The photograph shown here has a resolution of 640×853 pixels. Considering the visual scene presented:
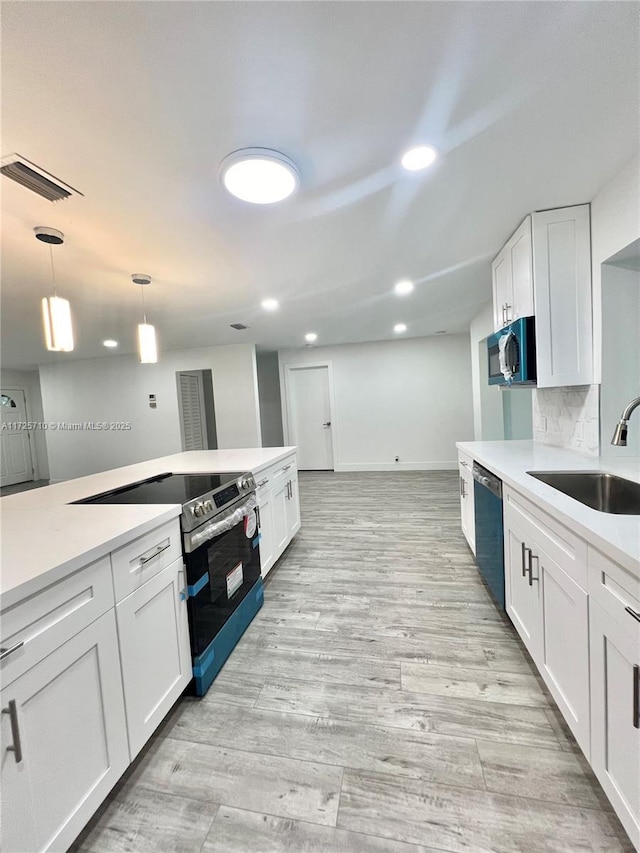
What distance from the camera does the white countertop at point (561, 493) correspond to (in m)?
0.94

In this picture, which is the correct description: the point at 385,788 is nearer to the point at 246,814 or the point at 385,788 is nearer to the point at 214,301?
the point at 246,814

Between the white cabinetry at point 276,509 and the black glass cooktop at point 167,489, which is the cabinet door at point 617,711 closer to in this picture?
the black glass cooktop at point 167,489

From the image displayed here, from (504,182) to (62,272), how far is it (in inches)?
119

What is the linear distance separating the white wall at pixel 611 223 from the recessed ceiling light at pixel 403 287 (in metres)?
1.46

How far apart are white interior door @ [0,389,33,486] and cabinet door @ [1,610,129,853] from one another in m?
7.96

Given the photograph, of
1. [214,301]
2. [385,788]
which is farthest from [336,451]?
[385,788]

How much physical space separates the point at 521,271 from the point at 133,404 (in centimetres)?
647

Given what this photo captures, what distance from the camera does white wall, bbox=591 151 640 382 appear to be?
1.62m

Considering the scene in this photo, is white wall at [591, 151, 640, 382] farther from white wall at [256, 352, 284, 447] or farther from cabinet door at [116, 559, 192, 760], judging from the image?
white wall at [256, 352, 284, 447]

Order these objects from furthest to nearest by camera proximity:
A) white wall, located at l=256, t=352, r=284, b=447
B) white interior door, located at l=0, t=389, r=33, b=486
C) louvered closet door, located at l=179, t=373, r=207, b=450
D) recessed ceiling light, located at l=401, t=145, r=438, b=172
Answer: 1. white wall, located at l=256, t=352, r=284, b=447
2. white interior door, located at l=0, t=389, r=33, b=486
3. louvered closet door, located at l=179, t=373, r=207, b=450
4. recessed ceiling light, located at l=401, t=145, r=438, b=172

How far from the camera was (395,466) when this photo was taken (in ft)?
21.2

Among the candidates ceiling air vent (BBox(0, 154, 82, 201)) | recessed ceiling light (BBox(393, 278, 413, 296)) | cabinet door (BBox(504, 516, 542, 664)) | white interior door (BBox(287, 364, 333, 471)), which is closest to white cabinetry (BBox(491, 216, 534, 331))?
recessed ceiling light (BBox(393, 278, 413, 296))

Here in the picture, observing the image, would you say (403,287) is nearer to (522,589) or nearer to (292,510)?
(292,510)

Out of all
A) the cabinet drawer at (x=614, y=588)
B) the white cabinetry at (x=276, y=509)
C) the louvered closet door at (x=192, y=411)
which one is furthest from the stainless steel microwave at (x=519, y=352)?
the louvered closet door at (x=192, y=411)
